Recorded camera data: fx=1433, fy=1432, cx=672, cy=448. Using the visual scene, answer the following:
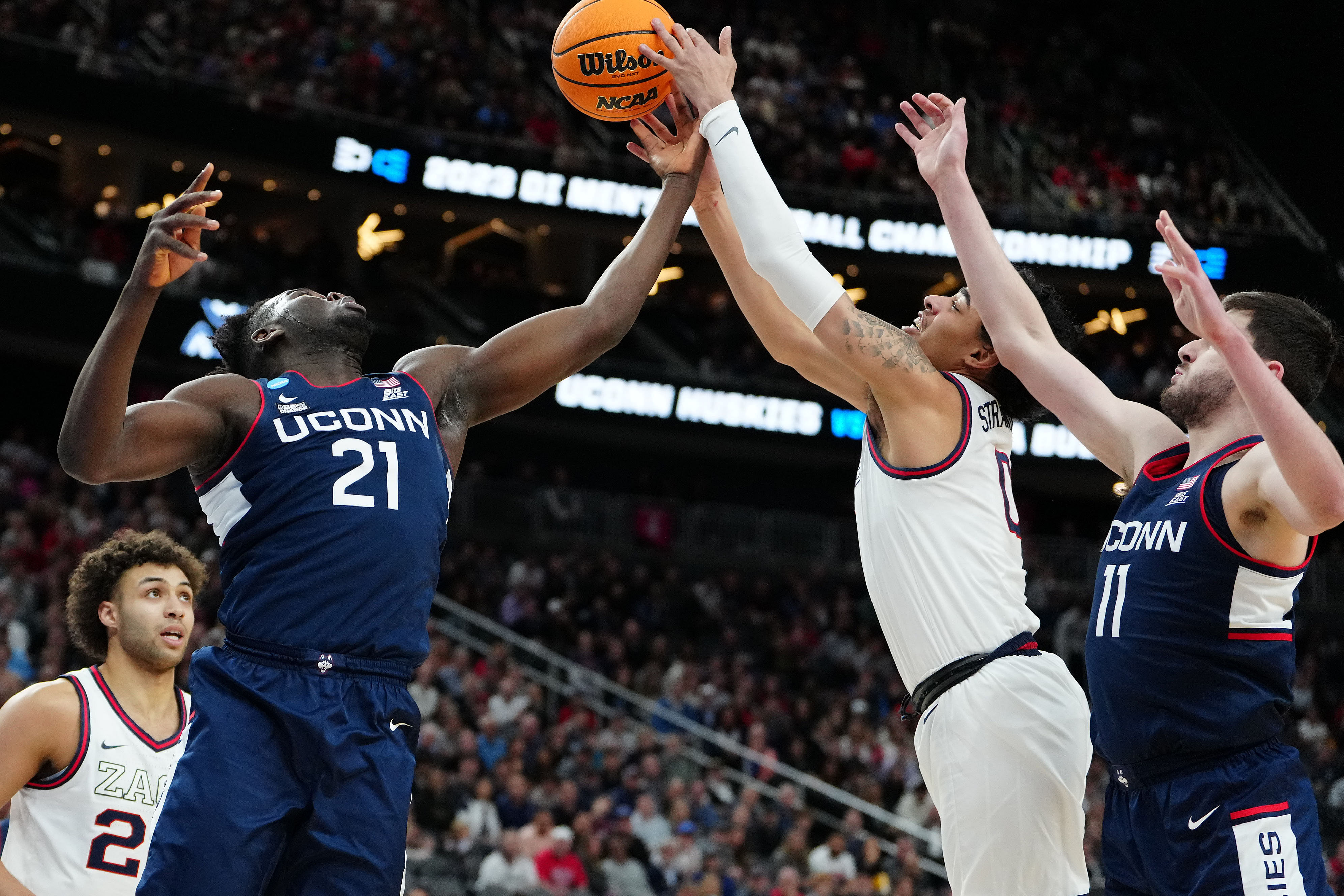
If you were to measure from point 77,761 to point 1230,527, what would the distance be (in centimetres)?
386

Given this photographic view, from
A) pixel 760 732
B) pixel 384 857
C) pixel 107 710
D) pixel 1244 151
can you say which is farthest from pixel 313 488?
pixel 1244 151

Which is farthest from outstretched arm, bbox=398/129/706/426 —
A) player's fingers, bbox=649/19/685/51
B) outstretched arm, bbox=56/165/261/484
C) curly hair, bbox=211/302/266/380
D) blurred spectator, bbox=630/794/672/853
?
blurred spectator, bbox=630/794/672/853

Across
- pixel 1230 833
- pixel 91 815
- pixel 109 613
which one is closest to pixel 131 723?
pixel 91 815

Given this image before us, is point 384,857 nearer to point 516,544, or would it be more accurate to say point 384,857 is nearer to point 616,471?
point 516,544

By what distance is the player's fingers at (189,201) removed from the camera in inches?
147

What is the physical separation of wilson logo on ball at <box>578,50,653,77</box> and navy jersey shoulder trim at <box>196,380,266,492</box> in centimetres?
186

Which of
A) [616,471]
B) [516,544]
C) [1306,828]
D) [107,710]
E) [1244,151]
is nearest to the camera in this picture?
[1306,828]

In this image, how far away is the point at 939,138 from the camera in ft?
15.0

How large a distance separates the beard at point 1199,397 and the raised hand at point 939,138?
92 centimetres

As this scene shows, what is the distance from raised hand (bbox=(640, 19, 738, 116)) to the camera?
15.8ft

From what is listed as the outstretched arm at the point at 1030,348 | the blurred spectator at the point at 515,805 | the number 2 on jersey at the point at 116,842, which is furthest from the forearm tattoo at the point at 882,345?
the blurred spectator at the point at 515,805

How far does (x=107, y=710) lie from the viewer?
16.9 feet

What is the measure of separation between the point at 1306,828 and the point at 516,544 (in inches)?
760

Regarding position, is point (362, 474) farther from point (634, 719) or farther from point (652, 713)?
point (634, 719)
